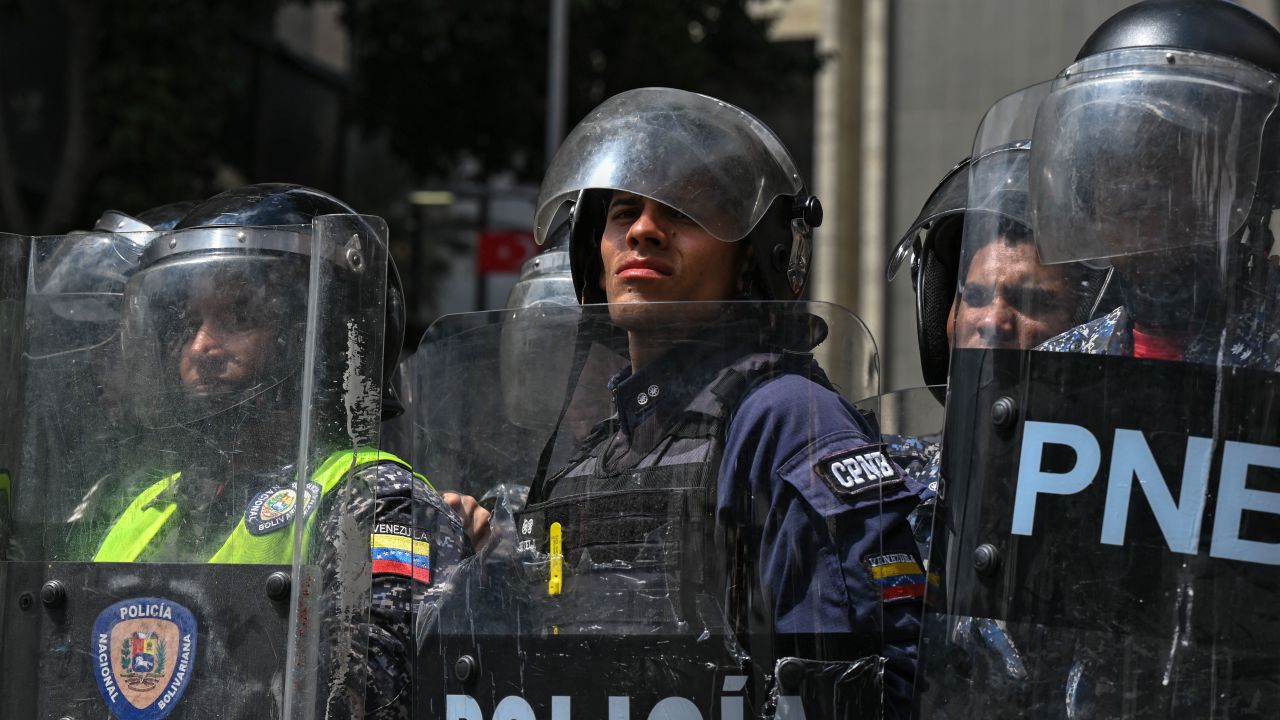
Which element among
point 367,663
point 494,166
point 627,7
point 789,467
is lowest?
point 367,663

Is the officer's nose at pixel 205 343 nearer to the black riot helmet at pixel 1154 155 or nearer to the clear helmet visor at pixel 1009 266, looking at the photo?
the clear helmet visor at pixel 1009 266

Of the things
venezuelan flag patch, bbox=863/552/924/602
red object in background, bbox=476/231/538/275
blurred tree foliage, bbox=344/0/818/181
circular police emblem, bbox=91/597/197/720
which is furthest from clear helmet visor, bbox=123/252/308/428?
blurred tree foliage, bbox=344/0/818/181

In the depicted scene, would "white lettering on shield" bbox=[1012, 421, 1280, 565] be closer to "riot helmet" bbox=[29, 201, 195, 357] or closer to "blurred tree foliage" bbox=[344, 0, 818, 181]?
"riot helmet" bbox=[29, 201, 195, 357]

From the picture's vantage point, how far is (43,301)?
259 centimetres

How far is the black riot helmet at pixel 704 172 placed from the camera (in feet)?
8.95

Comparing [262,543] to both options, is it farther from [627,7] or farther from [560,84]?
[627,7]

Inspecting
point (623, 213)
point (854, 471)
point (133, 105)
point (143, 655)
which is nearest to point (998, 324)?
point (854, 471)

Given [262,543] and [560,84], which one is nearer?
[262,543]

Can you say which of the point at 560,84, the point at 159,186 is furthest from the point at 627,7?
the point at 159,186

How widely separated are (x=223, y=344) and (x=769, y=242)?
3.14 feet

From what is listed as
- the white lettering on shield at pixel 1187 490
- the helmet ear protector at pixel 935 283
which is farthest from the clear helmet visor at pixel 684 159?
the white lettering on shield at pixel 1187 490

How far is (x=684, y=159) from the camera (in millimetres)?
2744

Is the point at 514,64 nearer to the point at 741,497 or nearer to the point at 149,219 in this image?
the point at 149,219

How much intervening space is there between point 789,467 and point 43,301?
123cm
